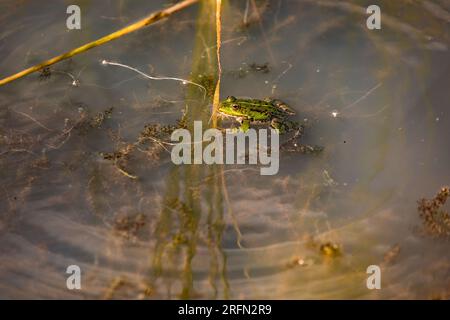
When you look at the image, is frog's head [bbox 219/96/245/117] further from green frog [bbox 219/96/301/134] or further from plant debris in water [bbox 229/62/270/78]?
plant debris in water [bbox 229/62/270/78]

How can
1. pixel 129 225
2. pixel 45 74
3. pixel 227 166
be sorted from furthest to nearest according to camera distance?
pixel 45 74
pixel 227 166
pixel 129 225

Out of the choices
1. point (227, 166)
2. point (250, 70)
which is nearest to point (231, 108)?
point (227, 166)

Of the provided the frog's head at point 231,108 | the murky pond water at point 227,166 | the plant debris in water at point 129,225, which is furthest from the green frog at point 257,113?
the plant debris in water at point 129,225

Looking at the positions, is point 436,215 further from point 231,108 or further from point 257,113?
point 231,108

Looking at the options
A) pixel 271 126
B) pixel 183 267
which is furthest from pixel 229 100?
pixel 183 267

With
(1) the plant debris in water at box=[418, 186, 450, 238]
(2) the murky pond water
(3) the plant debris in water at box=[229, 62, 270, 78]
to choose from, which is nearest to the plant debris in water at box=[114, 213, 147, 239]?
(2) the murky pond water
